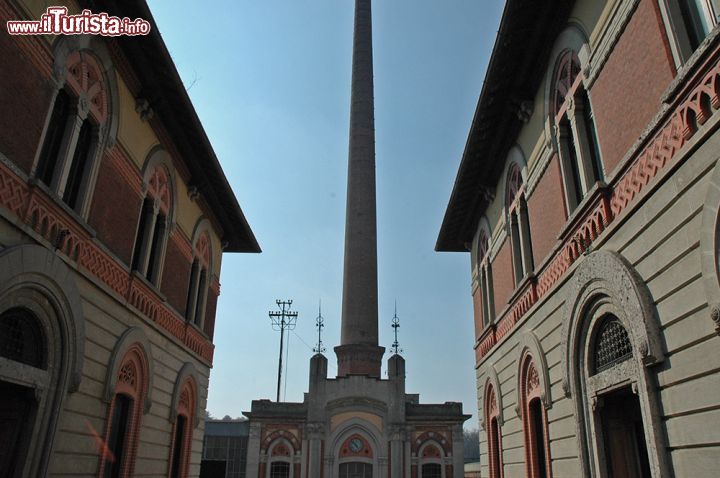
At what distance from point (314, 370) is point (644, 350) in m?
26.8

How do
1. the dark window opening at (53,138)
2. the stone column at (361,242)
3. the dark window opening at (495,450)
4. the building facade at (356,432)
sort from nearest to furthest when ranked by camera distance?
the dark window opening at (53,138) < the dark window opening at (495,450) < the building facade at (356,432) < the stone column at (361,242)

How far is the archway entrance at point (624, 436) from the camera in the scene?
8.02m

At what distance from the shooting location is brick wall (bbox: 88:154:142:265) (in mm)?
9953

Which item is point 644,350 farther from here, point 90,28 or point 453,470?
point 453,470

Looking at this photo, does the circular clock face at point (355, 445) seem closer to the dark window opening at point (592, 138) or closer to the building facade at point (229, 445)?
the building facade at point (229, 445)

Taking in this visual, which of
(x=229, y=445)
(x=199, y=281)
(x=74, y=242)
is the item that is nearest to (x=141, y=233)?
(x=74, y=242)

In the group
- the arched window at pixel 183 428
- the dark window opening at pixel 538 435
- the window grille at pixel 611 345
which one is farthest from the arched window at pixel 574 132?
the arched window at pixel 183 428

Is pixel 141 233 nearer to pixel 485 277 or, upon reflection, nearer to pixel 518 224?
pixel 518 224

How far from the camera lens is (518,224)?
1248 centimetres

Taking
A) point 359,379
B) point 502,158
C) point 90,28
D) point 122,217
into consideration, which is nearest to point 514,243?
point 502,158

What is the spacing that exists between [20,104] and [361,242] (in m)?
29.7

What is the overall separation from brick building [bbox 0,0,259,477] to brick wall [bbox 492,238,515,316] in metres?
7.46

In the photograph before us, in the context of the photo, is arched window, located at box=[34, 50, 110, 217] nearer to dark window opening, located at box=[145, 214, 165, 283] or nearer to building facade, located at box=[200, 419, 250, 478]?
dark window opening, located at box=[145, 214, 165, 283]

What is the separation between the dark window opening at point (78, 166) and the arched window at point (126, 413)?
135 inches
